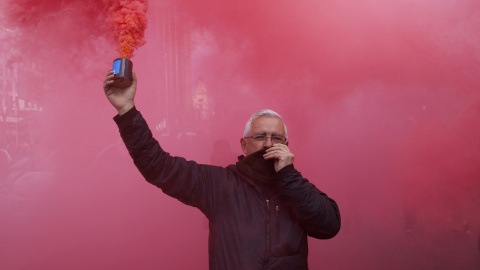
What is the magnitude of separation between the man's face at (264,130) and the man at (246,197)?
52 millimetres

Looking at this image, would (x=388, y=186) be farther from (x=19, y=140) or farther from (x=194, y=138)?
(x=19, y=140)

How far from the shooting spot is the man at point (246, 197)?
137 centimetres

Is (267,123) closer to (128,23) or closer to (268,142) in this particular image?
(268,142)

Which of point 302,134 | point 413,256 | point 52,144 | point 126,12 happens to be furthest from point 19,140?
point 413,256

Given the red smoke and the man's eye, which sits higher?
the red smoke

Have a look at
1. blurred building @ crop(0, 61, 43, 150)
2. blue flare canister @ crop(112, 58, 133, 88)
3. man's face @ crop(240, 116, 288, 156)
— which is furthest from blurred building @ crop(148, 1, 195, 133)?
blue flare canister @ crop(112, 58, 133, 88)

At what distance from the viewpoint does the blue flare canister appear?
56.2 inches

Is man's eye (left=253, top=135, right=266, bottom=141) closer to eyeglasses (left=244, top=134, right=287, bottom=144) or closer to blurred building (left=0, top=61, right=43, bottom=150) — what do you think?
eyeglasses (left=244, top=134, right=287, bottom=144)

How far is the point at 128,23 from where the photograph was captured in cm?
214

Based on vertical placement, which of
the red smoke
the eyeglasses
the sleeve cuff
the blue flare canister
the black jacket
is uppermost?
the red smoke

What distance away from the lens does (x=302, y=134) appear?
292 cm

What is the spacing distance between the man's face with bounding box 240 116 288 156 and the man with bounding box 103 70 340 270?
0.05 meters

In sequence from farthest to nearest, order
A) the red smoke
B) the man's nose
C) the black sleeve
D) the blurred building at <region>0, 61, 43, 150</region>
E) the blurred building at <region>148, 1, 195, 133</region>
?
the blurred building at <region>148, 1, 195, 133</region>
the blurred building at <region>0, 61, 43, 150</region>
the red smoke
the man's nose
the black sleeve

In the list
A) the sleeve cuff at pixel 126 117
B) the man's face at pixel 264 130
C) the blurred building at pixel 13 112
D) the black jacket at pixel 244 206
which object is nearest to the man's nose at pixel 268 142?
the man's face at pixel 264 130
